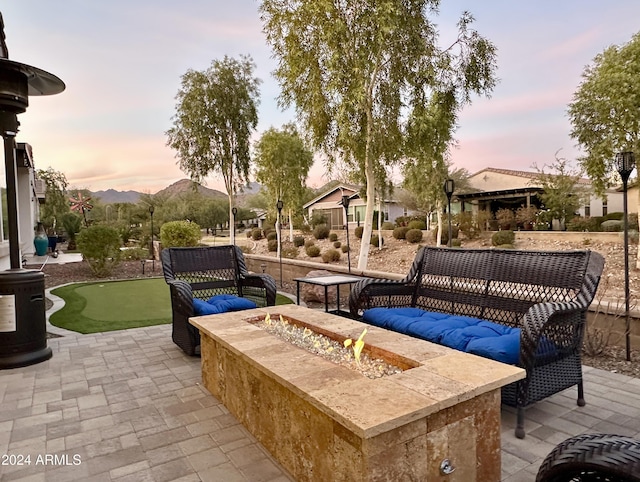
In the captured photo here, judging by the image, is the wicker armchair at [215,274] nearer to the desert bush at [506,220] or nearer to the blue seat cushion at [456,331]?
the blue seat cushion at [456,331]

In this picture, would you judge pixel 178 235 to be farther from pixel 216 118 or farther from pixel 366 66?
pixel 366 66

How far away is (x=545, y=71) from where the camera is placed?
9055 mm

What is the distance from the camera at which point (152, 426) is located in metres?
2.57

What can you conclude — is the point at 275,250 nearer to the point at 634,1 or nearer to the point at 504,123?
the point at 504,123

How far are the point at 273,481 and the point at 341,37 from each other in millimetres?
7859

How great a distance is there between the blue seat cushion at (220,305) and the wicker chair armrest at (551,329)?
272 cm

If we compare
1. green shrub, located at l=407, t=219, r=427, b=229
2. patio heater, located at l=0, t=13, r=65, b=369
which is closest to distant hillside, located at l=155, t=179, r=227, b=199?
green shrub, located at l=407, t=219, r=427, b=229

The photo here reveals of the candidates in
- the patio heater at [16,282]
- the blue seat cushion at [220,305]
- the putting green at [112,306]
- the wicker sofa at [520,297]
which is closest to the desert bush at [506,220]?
the putting green at [112,306]

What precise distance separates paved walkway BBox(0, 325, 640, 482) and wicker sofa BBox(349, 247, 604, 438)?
0.20 meters

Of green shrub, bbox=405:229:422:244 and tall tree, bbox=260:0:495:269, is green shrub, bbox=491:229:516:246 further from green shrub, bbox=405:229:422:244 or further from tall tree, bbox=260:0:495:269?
tall tree, bbox=260:0:495:269

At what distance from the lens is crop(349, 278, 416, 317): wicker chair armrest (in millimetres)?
3777

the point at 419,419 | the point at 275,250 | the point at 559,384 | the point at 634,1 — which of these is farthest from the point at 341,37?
the point at 275,250

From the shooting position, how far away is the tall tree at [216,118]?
13594 millimetres

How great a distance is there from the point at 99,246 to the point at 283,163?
A: 432 inches
